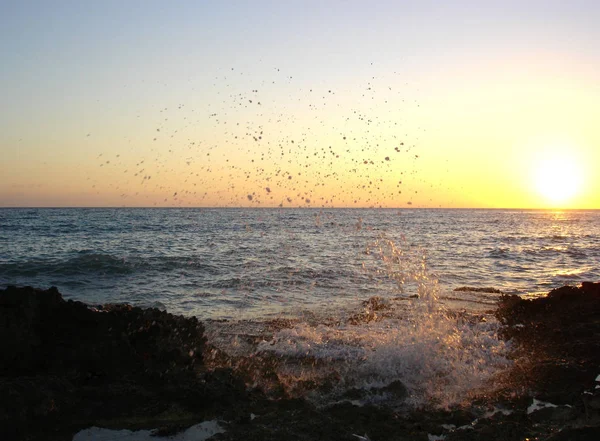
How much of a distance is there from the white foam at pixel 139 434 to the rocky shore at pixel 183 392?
103 millimetres

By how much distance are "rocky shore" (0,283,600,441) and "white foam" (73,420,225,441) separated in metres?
0.10

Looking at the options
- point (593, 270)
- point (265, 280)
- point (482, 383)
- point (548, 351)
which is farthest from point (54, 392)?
point (593, 270)

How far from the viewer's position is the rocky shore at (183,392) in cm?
560

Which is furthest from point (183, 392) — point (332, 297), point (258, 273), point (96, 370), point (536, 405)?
point (258, 273)

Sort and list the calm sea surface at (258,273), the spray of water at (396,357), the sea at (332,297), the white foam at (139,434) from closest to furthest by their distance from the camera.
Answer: the white foam at (139,434) < the spray of water at (396,357) < the sea at (332,297) < the calm sea surface at (258,273)

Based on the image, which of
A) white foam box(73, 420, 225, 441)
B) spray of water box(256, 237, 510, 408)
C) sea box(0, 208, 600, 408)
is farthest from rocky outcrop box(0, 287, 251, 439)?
spray of water box(256, 237, 510, 408)

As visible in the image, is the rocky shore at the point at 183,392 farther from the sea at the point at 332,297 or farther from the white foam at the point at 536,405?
the sea at the point at 332,297

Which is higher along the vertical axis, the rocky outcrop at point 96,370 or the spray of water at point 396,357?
the rocky outcrop at point 96,370

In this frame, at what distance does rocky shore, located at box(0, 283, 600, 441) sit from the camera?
5598 mm

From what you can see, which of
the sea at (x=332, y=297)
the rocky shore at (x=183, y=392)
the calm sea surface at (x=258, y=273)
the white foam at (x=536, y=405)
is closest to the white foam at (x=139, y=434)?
the rocky shore at (x=183, y=392)

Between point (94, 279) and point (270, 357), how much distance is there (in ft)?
39.4

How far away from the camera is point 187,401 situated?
631 cm

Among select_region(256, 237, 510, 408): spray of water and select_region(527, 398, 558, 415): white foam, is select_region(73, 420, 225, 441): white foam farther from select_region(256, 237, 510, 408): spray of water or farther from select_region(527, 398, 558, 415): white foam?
select_region(527, 398, 558, 415): white foam

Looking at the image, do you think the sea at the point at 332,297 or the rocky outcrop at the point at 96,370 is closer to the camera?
the rocky outcrop at the point at 96,370
